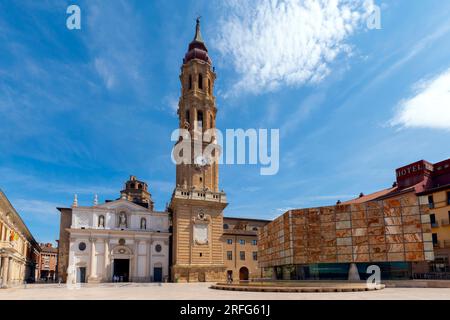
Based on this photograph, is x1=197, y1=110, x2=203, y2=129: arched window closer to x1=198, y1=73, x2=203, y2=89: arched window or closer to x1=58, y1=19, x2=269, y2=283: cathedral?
x1=58, y1=19, x2=269, y2=283: cathedral

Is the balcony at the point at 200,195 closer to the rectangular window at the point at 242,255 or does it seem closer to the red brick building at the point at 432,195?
the rectangular window at the point at 242,255

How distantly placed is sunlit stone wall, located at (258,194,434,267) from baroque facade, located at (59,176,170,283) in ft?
75.0

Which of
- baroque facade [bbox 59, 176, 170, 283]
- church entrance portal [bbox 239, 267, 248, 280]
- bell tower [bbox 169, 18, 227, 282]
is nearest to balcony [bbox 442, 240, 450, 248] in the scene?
bell tower [bbox 169, 18, 227, 282]

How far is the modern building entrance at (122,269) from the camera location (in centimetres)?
5496

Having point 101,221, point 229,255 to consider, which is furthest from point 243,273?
point 101,221

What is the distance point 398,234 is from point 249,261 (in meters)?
33.3

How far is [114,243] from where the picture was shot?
5462cm

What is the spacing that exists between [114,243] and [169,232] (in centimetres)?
871

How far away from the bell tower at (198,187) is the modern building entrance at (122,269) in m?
7.64

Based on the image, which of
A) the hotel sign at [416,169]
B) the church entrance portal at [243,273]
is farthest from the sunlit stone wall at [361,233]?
the church entrance portal at [243,273]

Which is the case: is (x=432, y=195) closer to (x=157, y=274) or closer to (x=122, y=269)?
(x=157, y=274)

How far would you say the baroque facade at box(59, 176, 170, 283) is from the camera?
2072 inches
